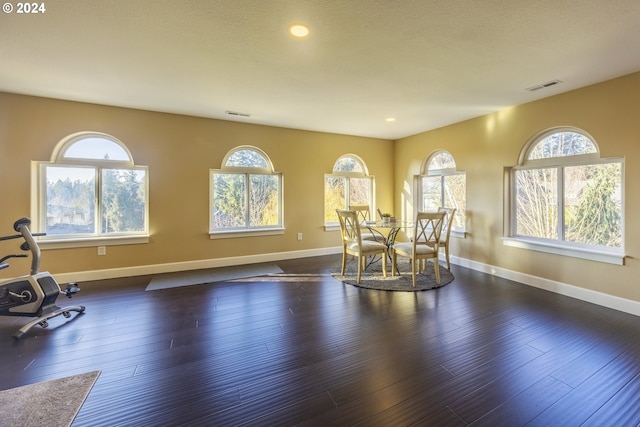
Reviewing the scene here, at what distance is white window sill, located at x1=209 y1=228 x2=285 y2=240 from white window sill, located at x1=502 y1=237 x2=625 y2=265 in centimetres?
374

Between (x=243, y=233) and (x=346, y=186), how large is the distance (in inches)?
94.6

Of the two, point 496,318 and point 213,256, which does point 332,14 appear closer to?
point 496,318

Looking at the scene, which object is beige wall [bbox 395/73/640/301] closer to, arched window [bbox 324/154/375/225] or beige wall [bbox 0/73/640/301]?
beige wall [bbox 0/73/640/301]

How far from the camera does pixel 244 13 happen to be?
199cm

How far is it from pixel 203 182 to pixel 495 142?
15.3 ft

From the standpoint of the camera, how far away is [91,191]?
13.4 feet

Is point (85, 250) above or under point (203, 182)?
under

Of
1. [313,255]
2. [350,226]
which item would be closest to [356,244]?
[350,226]

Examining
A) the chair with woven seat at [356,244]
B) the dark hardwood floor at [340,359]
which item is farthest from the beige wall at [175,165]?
the chair with woven seat at [356,244]

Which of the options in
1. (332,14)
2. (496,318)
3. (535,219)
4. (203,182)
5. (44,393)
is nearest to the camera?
(44,393)

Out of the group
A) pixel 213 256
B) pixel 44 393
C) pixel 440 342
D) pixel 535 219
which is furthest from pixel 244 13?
pixel 535 219

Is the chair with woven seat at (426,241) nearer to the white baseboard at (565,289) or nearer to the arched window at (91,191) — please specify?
the white baseboard at (565,289)

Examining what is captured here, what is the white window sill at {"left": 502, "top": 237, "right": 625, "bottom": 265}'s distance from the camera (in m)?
3.03

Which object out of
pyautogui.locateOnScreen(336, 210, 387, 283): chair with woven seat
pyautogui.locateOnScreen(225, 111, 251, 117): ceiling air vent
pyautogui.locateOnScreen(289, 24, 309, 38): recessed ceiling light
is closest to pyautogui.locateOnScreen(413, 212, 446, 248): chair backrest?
pyautogui.locateOnScreen(336, 210, 387, 283): chair with woven seat
